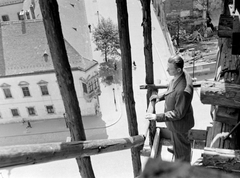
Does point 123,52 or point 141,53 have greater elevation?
point 123,52

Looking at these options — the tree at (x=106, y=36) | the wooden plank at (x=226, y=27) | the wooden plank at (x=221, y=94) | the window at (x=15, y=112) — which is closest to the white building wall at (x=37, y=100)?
the window at (x=15, y=112)

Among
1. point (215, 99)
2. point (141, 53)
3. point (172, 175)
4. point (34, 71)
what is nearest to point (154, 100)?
point (215, 99)

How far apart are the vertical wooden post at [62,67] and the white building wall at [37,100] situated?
48.5 feet

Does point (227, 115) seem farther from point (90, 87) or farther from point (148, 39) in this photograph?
point (90, 87)

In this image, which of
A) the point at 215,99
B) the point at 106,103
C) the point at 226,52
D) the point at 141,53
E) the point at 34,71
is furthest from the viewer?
the point at 141,53

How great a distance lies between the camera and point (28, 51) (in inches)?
771

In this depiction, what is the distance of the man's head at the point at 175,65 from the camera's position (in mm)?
4246

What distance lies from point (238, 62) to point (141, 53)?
2424cm

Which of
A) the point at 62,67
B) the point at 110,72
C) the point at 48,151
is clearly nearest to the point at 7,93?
the point at 110,72

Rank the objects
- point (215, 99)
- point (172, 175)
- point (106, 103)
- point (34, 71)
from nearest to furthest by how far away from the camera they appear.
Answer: point (172, 175), point (215, 99), point (34, 71), point (106, 103)

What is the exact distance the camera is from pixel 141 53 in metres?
28.5

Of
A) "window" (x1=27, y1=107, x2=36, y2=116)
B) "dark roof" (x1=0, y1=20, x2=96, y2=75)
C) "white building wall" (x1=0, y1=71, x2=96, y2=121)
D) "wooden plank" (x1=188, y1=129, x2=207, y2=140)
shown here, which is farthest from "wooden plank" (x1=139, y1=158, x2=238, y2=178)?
"window" (x1=27, y1=107, x2=36, y2=116)

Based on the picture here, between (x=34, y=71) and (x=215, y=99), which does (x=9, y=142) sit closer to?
(x=34, y=71)

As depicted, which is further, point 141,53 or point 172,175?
point 141,53
